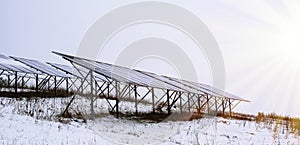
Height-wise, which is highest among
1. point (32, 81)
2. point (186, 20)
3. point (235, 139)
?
point (186, 20)

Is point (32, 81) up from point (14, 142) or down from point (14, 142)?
up

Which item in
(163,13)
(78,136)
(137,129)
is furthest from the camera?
(163,13)

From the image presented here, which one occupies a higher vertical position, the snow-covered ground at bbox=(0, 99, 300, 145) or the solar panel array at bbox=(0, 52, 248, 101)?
the solar panel array at bbox=(0, 52, 248, 101)

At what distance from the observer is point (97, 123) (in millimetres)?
10578

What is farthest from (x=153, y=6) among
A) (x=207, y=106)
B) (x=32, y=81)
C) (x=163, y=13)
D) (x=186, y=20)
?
(x=32, y=81)

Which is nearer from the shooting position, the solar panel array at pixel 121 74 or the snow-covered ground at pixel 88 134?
the snow-covered ground at pixel 88 134

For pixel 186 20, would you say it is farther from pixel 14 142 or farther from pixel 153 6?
pixel 14 142

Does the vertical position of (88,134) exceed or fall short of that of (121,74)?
it falls short

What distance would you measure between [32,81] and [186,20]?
67.2ft

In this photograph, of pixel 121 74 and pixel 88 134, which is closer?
pixel 88 134

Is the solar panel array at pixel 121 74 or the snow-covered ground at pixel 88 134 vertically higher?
the solar panel array at pixel 121 74

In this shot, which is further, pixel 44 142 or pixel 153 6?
pixel 153 6

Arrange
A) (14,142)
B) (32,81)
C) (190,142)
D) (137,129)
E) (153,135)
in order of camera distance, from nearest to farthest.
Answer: (14,142), (190,142), (153,135), (137,129), (32,81)

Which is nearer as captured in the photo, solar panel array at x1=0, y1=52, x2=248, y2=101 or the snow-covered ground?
the snow-covered ground
